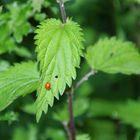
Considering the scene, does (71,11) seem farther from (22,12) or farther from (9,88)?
(9,88)

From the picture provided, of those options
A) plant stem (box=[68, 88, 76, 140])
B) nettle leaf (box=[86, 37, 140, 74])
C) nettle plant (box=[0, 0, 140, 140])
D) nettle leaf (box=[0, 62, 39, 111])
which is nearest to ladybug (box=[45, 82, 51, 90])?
nettle plant (box=[0, 0, 140, 140])

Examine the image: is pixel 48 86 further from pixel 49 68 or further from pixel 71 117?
pixel 71 117

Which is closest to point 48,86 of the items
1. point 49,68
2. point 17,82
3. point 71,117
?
point 49,68

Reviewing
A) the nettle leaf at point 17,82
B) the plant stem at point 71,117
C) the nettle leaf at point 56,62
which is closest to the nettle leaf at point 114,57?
the plant stem at point 71,117

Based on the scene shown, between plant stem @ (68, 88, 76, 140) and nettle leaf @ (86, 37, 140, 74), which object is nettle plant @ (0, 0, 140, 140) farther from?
nettle leaf @ (86, 37, 140, 74)

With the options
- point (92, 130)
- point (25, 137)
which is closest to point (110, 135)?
point (92, 130)

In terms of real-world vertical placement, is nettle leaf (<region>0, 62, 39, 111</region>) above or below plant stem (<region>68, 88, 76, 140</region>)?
above

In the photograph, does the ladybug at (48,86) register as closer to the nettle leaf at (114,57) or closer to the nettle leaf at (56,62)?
the nettle leaf at (56,62)
